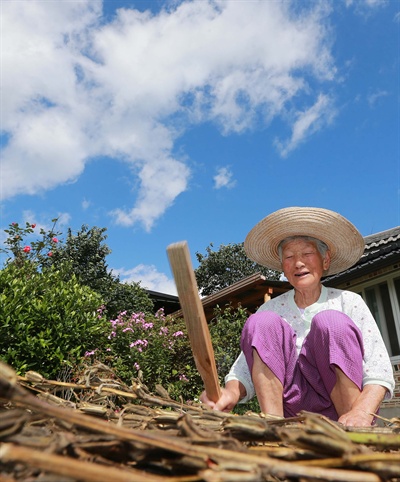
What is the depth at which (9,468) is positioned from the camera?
1.88ft

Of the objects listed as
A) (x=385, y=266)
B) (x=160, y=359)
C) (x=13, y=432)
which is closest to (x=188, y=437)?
(x=13, y=432)

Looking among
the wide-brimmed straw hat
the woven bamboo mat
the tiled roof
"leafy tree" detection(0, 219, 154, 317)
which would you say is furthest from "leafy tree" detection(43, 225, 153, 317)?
the woven bamboo mat

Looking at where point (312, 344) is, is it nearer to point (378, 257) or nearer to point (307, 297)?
point (307, 297)

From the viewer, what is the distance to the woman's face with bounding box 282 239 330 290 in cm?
262

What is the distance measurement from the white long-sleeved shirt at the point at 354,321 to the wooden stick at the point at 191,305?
859 millimetres

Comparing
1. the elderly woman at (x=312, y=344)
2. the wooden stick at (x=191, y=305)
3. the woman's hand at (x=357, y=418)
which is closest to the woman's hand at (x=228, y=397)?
the elderly woman at (x=312, y=344)

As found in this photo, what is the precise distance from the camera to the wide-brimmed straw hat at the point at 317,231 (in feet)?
8.90

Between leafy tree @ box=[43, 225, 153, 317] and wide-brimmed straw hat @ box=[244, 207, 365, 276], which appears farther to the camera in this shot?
leafy tree @ box=[43, 225, 153, 317]

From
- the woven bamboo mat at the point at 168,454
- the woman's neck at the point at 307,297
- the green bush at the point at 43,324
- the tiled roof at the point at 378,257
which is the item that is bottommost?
the woven bamboo mat at the point at 168,454

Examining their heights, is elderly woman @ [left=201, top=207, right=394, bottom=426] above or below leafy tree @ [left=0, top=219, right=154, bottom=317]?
below

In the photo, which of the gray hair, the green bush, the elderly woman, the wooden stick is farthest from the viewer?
the green bush

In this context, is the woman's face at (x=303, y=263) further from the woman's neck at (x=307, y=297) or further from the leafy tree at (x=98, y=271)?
the leafy tree at (x=98, y=271)

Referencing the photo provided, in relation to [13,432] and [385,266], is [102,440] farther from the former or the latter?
[385,266]

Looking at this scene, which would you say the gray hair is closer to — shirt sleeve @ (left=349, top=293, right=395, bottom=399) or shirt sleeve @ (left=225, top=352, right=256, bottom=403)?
shirt sleeve @ (left=349, top=293, right=395, bottom=399)
